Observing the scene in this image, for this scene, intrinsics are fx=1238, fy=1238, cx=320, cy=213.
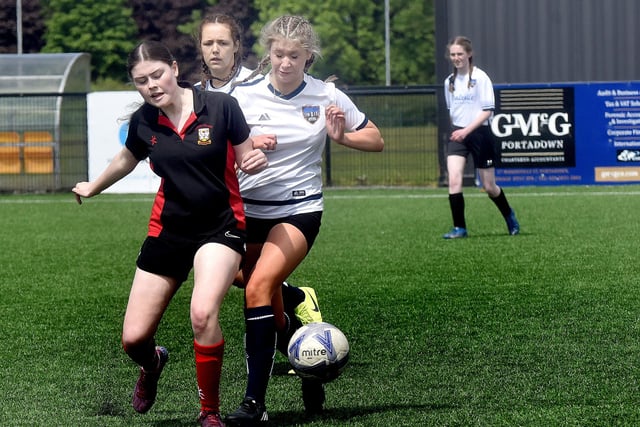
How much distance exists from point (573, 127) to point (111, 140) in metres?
8.14

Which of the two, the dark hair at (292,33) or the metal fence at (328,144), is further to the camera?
the metal fence at (328,144)

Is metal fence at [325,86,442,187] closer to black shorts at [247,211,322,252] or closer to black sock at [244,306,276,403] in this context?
black shorts at [247,211,322,252]

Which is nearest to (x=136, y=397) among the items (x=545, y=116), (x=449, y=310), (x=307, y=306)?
(x=307, y=306)

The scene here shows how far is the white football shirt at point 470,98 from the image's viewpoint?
1348 cm

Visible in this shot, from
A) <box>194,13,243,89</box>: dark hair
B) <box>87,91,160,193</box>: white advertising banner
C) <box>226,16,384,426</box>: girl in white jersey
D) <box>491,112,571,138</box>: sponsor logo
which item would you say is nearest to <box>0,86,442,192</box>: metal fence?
<box>87,91,160,193</box>: white advertising banner

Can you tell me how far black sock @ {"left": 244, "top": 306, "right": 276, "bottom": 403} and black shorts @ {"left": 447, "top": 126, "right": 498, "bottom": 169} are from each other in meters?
8.26

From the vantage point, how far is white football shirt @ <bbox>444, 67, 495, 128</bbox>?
13.5 m

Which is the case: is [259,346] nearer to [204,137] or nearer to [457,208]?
[204,137]

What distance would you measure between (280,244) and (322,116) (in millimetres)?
679

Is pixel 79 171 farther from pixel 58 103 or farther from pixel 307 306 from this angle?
pixel 307 306

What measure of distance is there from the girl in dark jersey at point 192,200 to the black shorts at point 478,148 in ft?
27.1

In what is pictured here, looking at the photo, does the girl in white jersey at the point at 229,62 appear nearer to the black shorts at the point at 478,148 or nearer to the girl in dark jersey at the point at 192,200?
the girl in dark jersey at the point at 192,200

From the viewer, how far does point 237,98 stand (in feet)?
20.0

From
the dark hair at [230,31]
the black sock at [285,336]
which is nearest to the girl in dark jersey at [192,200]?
the black sock at [285,336]
